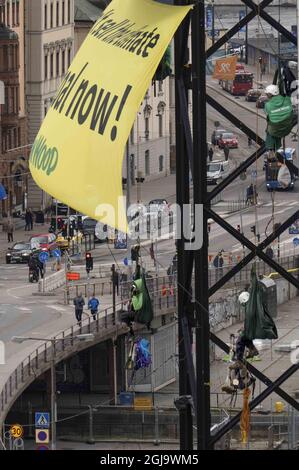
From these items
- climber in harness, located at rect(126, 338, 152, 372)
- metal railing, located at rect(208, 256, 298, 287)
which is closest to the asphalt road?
metal railing, located at rect(208, 256, 298, 287)

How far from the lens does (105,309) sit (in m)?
81.3

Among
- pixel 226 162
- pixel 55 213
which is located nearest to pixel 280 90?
pixel 226 162

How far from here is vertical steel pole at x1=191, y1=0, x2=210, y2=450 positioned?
74.3 ft

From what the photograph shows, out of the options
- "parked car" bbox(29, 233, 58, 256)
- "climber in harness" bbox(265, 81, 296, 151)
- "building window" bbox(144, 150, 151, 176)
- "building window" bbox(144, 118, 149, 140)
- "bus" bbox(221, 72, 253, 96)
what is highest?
"climber in harness" bbox(265, 81, 296, 151)

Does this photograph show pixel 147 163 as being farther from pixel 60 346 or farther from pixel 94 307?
pixel 60 346

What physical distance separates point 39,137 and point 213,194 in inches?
63.0

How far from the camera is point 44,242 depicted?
97.4m

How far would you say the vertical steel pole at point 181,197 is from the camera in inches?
901

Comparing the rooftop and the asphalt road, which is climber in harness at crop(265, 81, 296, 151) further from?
the rooftop

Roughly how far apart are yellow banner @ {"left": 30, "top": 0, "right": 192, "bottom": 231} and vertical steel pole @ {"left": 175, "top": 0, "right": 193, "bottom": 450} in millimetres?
474

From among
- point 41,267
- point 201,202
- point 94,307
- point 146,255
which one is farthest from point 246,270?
point 201,202

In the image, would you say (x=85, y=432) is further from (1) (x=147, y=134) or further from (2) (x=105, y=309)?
(1) (x=147, y=134)

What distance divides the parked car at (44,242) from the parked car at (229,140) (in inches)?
292

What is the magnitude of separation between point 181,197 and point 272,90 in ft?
4.86
